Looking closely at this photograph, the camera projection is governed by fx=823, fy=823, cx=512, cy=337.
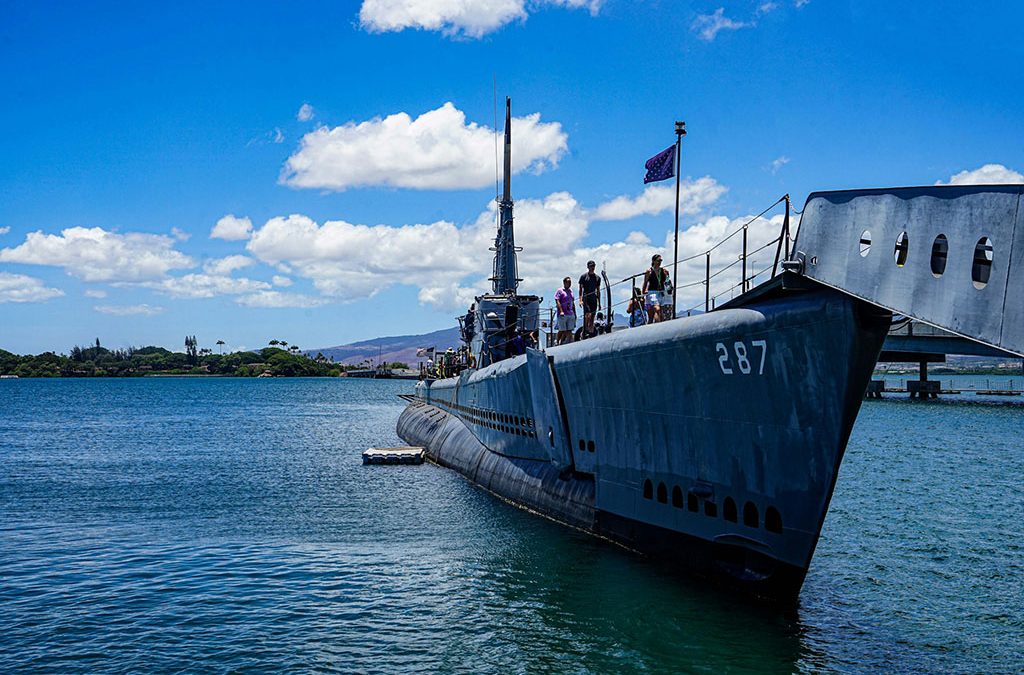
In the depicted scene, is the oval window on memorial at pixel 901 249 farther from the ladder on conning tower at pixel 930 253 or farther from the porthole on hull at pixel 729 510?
the porthole on hull at pixel 729 510

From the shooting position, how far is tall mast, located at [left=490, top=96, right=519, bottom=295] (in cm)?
3500

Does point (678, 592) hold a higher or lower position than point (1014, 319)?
lower

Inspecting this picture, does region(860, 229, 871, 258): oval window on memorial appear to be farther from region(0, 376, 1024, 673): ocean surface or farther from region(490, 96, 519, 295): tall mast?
region(490, 96, 519, 295): tall mast

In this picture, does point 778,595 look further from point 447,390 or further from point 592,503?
point 447,390

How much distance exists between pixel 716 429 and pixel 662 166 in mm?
5930

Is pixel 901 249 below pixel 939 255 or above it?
above

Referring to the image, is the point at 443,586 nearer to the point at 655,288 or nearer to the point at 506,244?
the point at 655,288

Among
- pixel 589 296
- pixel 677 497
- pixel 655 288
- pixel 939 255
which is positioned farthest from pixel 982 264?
pixel 589 296

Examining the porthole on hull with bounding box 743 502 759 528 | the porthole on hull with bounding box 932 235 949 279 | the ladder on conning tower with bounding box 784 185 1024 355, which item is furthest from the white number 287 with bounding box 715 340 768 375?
the porthole on hull with bounding box 932 235 949 279

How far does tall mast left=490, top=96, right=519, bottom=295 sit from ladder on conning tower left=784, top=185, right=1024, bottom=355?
2450cm

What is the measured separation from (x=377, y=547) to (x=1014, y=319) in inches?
520

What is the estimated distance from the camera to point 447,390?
127 feet

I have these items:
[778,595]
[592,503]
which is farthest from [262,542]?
[778,595]

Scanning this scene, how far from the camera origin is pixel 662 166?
1658 cm
